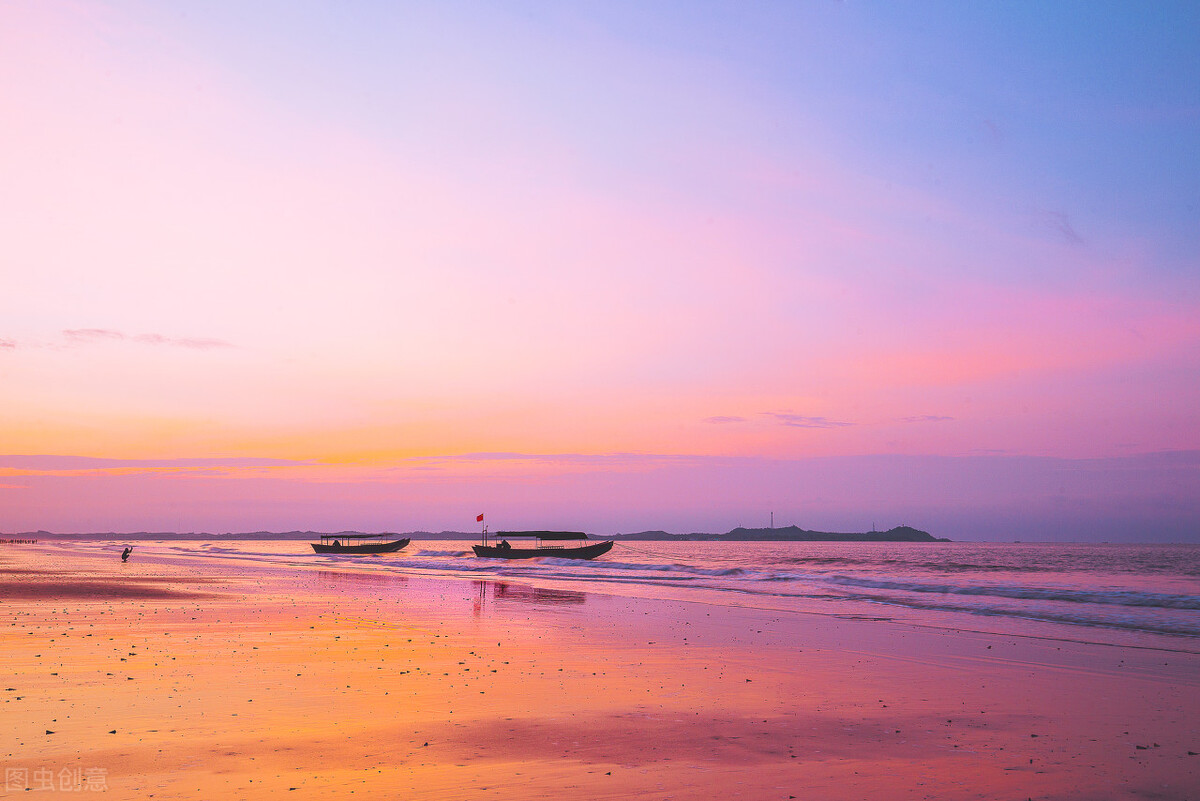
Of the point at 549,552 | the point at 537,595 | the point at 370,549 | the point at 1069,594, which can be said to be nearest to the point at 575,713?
the point at 537,595

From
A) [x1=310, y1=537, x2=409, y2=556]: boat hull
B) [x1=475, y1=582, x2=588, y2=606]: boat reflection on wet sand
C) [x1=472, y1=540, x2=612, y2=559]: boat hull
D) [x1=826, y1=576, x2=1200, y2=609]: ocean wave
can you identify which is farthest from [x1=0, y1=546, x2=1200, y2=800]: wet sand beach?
[x1=310, y1=537, x2=409, y2=556]: boat hull

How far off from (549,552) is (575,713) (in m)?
79.3

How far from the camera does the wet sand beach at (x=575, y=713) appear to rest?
24.2ft

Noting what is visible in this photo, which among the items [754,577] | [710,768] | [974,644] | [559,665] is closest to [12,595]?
[559,665]

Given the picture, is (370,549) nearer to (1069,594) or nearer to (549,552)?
(549,552)

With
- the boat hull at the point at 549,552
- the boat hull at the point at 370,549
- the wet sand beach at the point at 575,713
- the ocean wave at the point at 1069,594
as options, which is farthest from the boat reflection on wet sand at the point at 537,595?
the boat hull at the point at 370,549

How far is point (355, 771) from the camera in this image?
24.3 ft

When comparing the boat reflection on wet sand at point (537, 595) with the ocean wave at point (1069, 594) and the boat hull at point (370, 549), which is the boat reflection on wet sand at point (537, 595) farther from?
the boat hull at point (370, 549)

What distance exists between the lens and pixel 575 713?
1020 cm

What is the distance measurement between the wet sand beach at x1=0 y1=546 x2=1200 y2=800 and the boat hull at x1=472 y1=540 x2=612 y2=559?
66536mm

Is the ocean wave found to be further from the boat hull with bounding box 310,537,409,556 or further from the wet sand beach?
the boat hull with bounding box 310,537,409,556

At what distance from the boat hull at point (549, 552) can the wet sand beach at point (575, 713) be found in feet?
218

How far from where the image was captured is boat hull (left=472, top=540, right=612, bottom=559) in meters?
85.3

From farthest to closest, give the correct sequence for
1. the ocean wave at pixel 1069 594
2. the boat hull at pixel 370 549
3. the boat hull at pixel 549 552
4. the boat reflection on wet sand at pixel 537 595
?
the boat hull at pixel 370 549, the boat hull at pixel 549 552, the boat reflection on wet sand at pixel 537 595, the ocean wave at pixel 1069 594
